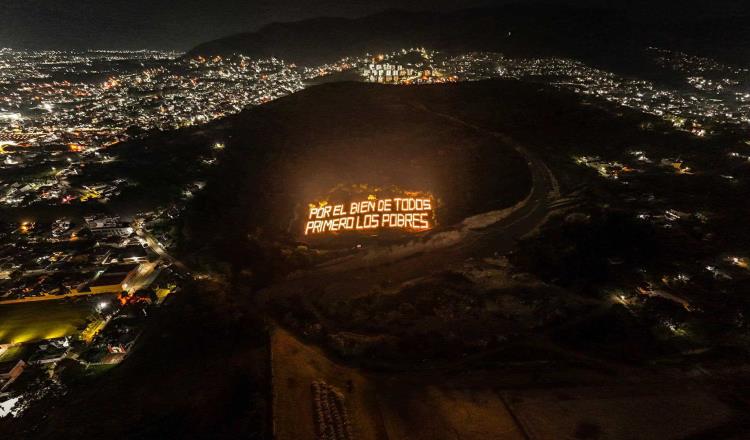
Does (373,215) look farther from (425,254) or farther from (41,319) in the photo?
(41,319)

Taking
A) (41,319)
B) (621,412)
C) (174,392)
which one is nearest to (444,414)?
(621,412)

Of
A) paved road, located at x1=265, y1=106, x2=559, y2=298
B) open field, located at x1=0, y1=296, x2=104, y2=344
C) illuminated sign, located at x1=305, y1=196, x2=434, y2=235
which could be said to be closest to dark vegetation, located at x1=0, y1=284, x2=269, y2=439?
open field, located at x1=0, y1=296, x2=104, y2=344

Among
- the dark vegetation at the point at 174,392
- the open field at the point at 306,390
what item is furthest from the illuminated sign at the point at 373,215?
the open field at the point at 306,390

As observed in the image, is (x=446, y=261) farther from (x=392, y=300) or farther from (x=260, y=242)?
(x=260, y=242)

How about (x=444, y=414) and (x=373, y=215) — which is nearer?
(x=444, y=414)

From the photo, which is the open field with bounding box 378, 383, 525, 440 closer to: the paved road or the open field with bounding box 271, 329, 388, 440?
the open field with bounding box 271, 329, 388, 440

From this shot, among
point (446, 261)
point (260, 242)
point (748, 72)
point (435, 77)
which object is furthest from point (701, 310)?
point (748, 72)

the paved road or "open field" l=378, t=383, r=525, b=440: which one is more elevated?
the paved road
